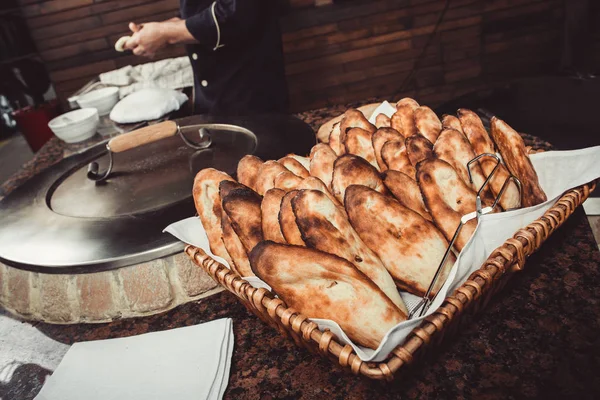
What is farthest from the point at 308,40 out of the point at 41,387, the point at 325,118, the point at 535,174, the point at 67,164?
the point at 41,387

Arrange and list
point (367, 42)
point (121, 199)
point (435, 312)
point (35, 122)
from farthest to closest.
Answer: point (367, 42), point (35, 122), point (121, 199), point (435, 312)

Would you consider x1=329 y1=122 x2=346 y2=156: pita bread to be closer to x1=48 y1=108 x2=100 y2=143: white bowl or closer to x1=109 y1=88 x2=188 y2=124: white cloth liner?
x1=109 y1=88 x2=188 y2=124: white cloth liner

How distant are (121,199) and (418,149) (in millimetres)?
1220

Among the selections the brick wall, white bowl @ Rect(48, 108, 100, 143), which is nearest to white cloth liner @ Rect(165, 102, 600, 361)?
white bowl @ Rect(48, 108, 100, 143)

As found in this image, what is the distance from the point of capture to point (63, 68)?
18.9 feet

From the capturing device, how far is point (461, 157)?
1.08m

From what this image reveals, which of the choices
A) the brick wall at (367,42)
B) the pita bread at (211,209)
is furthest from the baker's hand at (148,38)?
the brick wall at (367,42)

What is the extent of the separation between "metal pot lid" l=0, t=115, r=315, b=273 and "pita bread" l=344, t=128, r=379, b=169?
1.47 feet

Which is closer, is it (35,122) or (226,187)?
(226,187)

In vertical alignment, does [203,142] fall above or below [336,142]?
below

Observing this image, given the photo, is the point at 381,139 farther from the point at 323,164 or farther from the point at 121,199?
the point at 121,199

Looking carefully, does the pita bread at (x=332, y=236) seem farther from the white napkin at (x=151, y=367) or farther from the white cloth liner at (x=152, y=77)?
the white cloth liner at (x=152, y=77)

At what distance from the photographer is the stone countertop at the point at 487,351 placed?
86cm

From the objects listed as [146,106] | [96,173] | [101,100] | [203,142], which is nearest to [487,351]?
[203,142]
